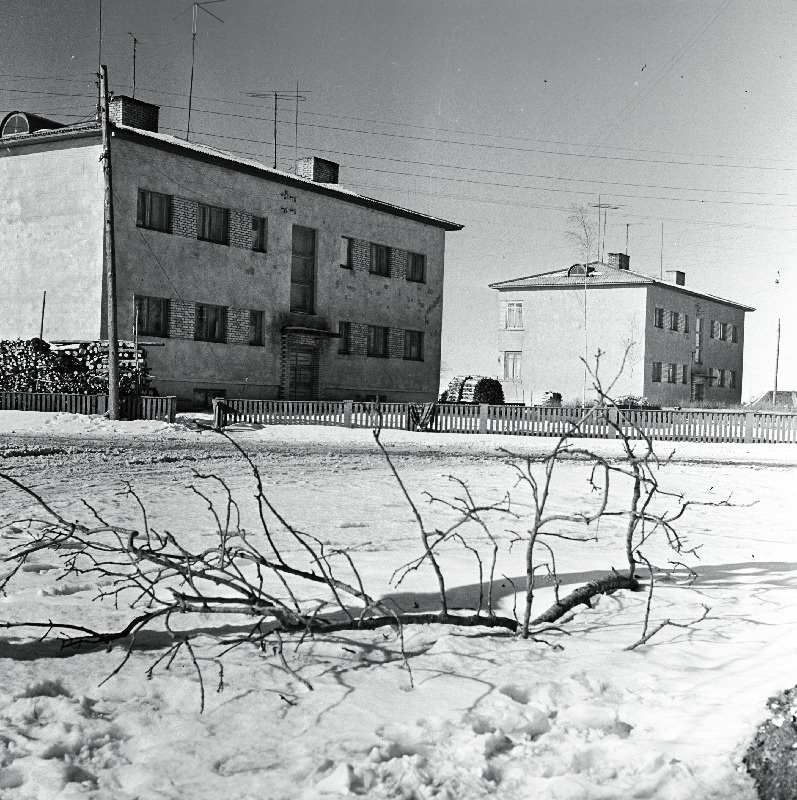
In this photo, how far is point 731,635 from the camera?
4.92 m

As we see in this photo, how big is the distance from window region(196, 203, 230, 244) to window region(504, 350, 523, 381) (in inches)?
956

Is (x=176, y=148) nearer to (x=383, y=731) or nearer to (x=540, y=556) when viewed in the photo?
(x=540, y=556)

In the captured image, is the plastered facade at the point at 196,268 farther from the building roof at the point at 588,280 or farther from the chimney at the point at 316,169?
the building roof at the point at 588,280

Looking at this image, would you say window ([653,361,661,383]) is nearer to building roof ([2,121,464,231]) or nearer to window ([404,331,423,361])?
building roof ([2,121,464,231])

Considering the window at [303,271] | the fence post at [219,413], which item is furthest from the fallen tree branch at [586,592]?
the window at [303,271]

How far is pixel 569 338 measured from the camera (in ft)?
157

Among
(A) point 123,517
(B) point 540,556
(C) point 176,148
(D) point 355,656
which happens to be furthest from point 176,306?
(D) point 355,656

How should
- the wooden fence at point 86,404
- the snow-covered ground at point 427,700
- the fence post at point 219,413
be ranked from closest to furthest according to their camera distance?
1. the snow-covered ground at point 427,700
2. the fence post at point 219,413
3. the wooden fence at point 86,404

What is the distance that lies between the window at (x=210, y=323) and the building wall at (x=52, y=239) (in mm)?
3799

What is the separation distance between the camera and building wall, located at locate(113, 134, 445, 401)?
25.9 m

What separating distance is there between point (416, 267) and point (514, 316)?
14336mm

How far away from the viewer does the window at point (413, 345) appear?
35906 millimetres

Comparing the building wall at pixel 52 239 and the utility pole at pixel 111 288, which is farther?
the building wall at pixel 52 239

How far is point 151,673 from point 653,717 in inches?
85.1
